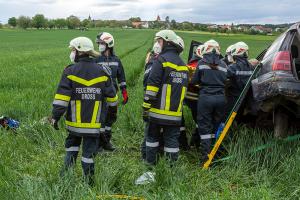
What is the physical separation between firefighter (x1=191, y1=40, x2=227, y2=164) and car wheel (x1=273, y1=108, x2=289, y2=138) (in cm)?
96

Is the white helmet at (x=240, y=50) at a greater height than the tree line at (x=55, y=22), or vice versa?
the white helmet at (x=240, y=50)

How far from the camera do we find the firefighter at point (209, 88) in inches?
237

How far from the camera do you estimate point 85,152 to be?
4.98 meters

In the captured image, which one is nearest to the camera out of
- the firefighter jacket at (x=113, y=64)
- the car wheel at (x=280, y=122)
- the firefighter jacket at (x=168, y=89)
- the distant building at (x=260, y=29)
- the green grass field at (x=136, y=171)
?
the green grass field at (x=136, y=171)

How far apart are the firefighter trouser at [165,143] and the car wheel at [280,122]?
1.24 meters

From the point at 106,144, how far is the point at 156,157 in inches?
32.0

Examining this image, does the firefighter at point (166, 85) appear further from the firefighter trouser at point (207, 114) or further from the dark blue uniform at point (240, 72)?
the dark blue uniform at point (240, 72)

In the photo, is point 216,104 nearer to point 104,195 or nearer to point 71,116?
point 71,116

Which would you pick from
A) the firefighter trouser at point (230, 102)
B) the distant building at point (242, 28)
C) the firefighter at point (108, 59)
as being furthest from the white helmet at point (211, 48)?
the distant building at point (242, 28)

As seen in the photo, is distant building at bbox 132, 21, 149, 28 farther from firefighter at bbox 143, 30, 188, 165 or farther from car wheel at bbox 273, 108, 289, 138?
car wheel at bbox 273, 108, 289, 138

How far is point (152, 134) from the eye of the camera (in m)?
5.69

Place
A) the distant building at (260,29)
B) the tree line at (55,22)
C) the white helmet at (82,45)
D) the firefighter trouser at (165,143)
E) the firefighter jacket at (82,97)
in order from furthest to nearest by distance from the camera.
A: the tree line at (55,22) < the distant building at (260,29) < the firefighter trouser at (165,143) < the white helmet at (82,45) < the firefighter jacket at (82,97)

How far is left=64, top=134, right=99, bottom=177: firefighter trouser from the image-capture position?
495cm

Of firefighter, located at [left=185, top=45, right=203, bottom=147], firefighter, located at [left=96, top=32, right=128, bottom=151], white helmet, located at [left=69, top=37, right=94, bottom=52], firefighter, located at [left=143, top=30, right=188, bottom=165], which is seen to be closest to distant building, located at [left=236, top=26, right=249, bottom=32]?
firefighter, located at [left=185, top=45, right=203, bottom=147]
